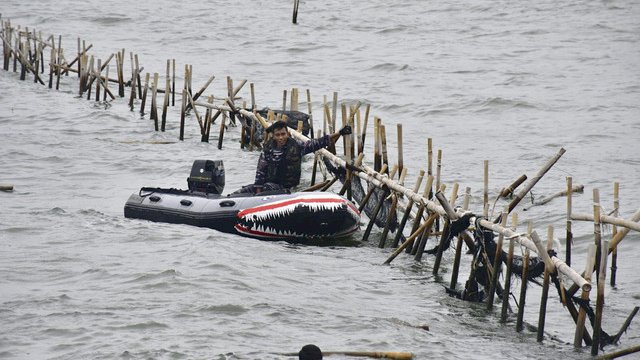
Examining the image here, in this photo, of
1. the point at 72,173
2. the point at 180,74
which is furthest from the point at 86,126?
the point at 180,74

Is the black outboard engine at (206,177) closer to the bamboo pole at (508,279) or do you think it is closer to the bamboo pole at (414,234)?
the bamboo pole at (414,234)

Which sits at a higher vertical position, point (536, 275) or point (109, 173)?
point (536, 275)

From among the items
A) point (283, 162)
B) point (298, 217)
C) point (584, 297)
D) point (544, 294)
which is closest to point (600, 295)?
point (584, 297)

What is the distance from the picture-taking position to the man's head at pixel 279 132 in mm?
14711

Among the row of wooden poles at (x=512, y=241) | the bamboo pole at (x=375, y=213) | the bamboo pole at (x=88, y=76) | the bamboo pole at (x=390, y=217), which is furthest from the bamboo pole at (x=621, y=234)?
the bamboo pole at (x=88, y=76)

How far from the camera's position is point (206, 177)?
14.5 m

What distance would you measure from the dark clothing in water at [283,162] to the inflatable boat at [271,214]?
68 cm

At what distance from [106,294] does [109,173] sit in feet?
28.0

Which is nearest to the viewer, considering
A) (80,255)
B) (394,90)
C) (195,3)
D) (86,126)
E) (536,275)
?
(536,275)

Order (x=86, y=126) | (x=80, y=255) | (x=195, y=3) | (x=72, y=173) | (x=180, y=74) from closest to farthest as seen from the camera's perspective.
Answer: (x=80, y=255) < (x=72, y=173) < (x=86, y=126) < (x=180, y=74) < (x=195, y=3)

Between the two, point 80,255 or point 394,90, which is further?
point 394,90

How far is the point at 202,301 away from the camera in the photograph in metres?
10.4

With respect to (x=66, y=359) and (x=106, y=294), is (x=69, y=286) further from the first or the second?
(x=66, y=359)

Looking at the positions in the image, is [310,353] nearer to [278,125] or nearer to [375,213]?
[375,213]
